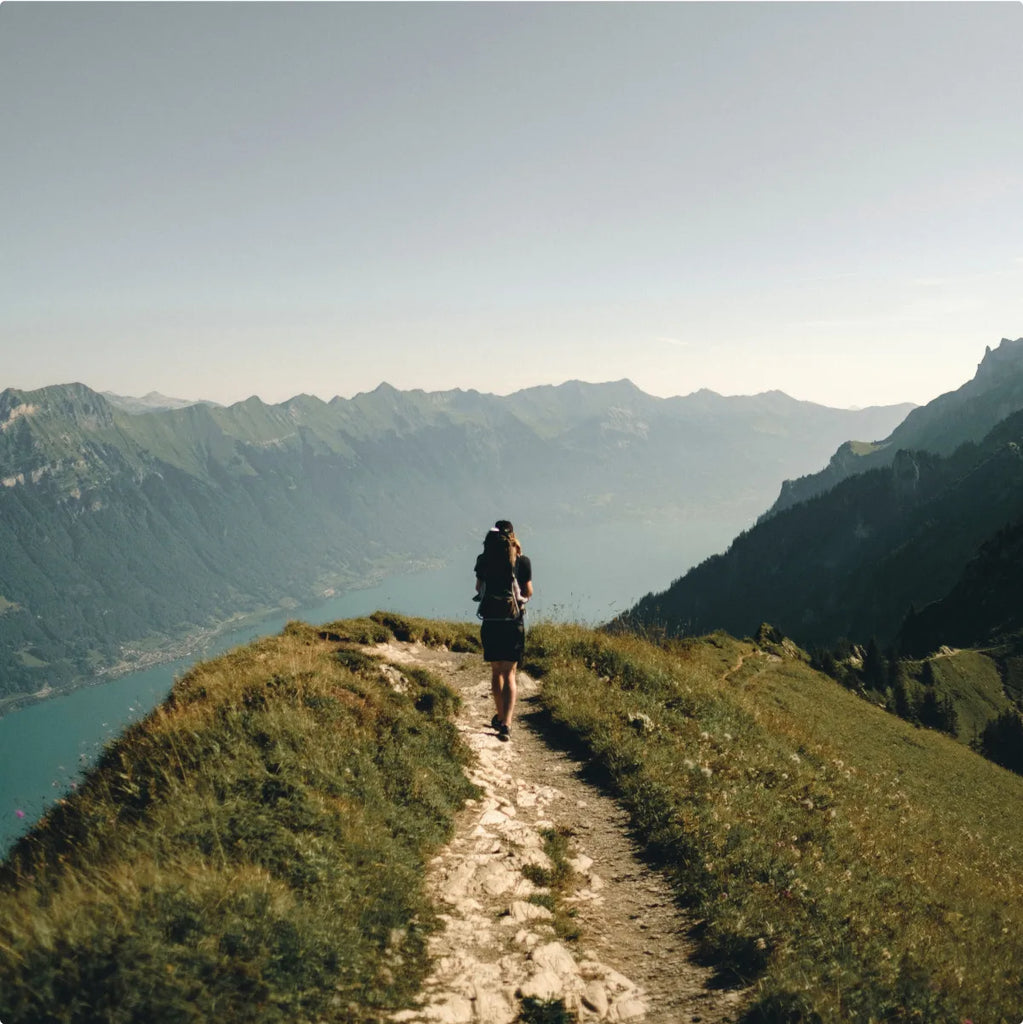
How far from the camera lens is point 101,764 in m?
10.2

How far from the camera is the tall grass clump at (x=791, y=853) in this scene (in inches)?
282

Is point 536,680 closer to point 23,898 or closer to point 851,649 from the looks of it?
point 23,898

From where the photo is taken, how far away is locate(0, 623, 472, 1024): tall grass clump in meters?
5.17

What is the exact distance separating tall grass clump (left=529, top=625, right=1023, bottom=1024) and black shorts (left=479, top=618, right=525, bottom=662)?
7.28ft

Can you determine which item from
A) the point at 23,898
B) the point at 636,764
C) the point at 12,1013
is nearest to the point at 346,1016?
the point at 12,1013

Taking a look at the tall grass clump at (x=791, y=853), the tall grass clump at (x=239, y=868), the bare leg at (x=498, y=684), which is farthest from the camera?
the bare leg at (x=498, y=684)

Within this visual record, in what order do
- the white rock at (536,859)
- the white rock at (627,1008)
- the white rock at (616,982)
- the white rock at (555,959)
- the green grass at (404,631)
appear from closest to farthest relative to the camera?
the white rock at (627,1008) < the white rock at (616,982) < the white rock at (555,959) < the white rock at (536,859) < the green grass at (404,631)

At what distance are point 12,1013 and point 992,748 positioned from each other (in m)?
94.7

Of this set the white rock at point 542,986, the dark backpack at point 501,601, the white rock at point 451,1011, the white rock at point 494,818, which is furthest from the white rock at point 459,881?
the dark backpack at point 501,601

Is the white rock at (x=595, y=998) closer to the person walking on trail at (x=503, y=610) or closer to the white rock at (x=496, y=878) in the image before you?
the white rock at (x=496, y=878)

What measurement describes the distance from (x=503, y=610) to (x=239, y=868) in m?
7.57

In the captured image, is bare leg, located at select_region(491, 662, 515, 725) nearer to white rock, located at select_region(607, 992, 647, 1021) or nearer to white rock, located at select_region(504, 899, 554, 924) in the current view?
white rock, located at select_region(504, 899, 554, 924)

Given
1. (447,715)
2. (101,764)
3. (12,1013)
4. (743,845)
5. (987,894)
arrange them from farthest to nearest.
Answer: (447,715)
(987,894)
(101,764)
(743,845)
(12,1013)

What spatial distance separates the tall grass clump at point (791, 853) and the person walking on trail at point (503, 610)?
161 cm
